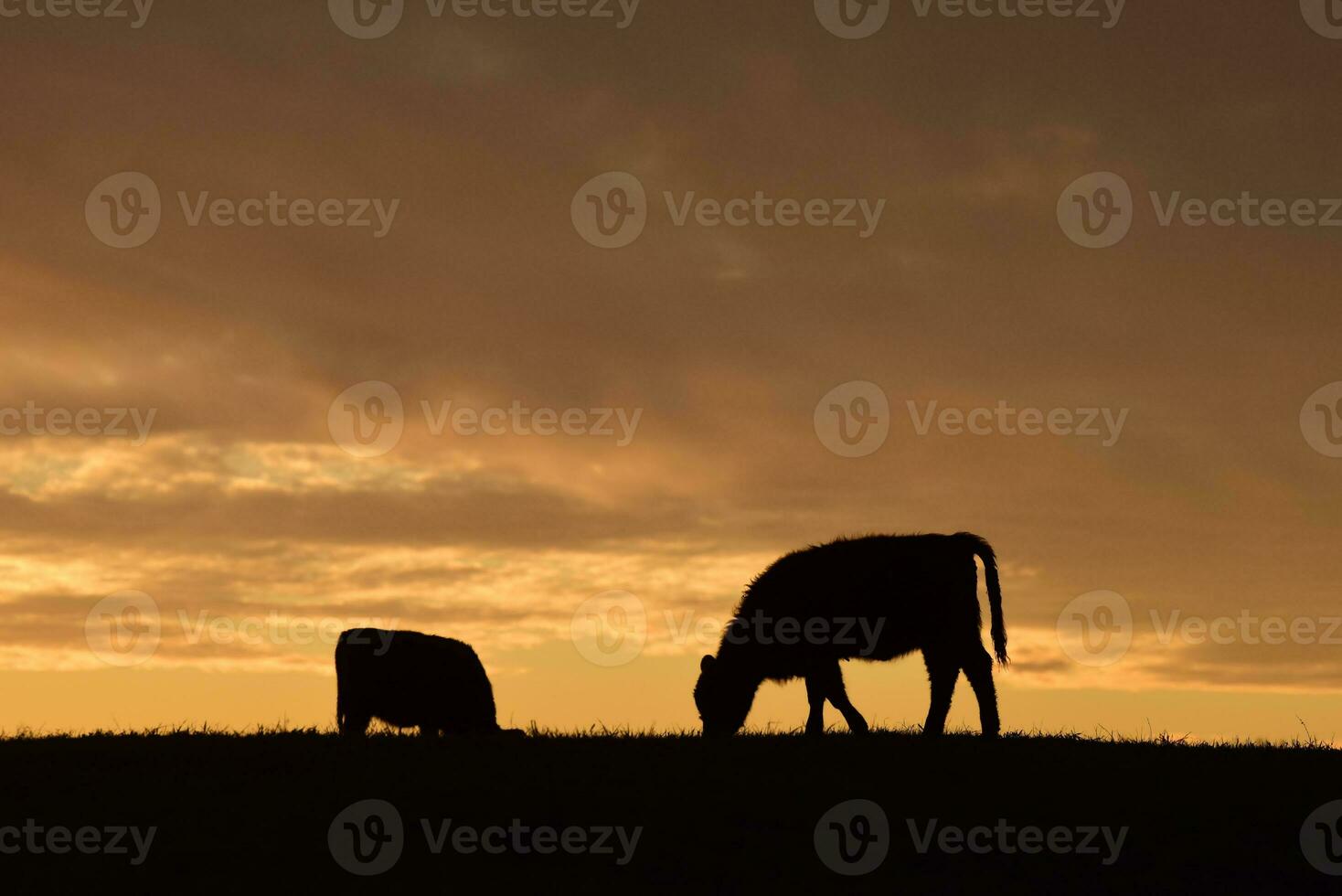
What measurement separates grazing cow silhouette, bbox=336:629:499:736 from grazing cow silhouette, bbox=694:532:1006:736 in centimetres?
527

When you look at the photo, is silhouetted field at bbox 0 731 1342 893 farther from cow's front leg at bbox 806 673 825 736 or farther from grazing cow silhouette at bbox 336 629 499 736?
grazing cow silhouette at bbox 336 629 499 736

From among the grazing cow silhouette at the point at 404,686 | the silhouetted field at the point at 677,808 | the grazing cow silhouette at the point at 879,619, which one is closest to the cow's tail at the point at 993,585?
the grazing cow silhouette at the point at 879,619

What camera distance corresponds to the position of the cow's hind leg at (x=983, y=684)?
20.1 m

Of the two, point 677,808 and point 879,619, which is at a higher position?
point 879,619

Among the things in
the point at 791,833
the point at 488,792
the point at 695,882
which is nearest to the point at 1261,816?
the point at 791,833

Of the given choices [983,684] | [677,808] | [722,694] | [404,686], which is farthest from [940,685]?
→ [404,686]

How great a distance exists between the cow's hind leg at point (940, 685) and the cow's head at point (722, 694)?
123 inches

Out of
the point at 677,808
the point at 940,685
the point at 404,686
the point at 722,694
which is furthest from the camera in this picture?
the point at 404,686

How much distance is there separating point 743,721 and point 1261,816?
A: 9.66m

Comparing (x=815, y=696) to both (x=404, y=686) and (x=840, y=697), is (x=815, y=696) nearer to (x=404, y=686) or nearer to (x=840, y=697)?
(x=840, y=697)

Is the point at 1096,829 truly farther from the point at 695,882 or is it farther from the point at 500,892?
the point at 500,892

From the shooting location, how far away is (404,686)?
24422 mm

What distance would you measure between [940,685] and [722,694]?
12.3ft

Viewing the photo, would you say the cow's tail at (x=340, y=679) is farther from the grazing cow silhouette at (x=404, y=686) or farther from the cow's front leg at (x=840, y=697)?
the cow's front leg at (x=840, y=697)
